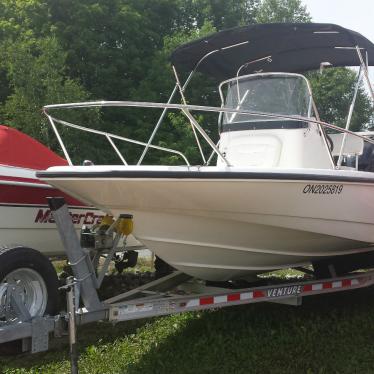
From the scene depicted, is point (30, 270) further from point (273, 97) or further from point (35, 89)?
point (35, 89)

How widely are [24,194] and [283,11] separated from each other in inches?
1067

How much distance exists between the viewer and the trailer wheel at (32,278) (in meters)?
3.58

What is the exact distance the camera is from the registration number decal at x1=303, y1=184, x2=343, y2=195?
12.7 feet

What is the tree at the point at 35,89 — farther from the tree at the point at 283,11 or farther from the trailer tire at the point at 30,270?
the tree at the point at 283,11

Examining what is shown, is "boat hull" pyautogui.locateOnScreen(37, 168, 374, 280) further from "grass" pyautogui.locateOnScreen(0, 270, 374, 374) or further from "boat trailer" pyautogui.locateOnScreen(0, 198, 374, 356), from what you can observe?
"grass" pyautogui.locateOnScreen(0, 270, 374, 374)

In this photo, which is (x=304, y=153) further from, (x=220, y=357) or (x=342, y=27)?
(x=220, y=357)

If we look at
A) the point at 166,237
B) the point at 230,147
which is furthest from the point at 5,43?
the point at 166,237

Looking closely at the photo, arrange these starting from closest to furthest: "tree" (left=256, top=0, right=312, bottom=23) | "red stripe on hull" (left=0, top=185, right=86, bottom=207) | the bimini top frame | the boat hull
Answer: the boat hull → "red stripe on hull" (left=0, top=185, right=86, bottom=207) → the bimini top frame → "tree" (left=256, top=0, right=312, bottom=23)

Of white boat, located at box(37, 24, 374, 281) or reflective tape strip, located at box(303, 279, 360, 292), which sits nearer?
white boat, located at box(37, 24, 374, 281)

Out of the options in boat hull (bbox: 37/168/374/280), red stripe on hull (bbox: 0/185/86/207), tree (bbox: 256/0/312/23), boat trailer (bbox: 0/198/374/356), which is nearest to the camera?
boat trailer (bbox: 0/198/374/356)

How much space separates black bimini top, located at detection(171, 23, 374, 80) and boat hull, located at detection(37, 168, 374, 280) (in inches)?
62.8

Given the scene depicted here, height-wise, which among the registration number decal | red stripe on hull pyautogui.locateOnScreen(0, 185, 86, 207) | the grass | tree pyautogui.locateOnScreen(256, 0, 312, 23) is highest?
tree pyautogui.locateOnScreen(256, 0, 312, 23)

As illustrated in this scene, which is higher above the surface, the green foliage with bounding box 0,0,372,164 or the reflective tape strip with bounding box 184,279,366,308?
the green foliage with bounding box 0,0,372,164

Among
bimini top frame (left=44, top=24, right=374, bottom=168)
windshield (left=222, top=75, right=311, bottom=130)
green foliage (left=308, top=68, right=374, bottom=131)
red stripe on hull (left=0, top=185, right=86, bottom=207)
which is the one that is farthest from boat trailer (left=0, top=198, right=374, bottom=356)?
green foliage (left=308, top=68, right=374, bottom=131)
